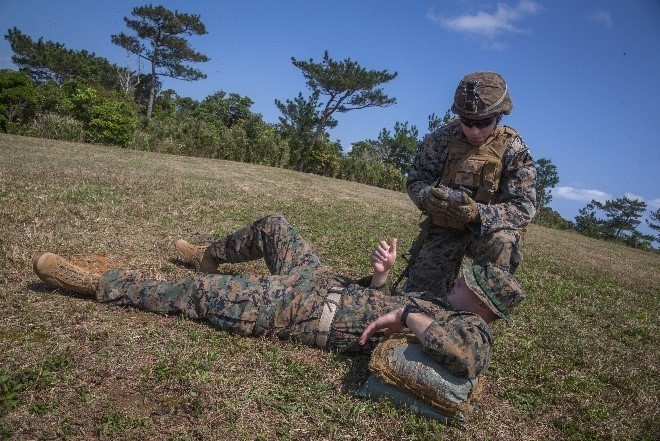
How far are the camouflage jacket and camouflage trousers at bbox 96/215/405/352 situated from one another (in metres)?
1.29

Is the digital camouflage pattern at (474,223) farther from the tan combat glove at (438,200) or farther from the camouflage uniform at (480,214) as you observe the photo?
the tan combat glove at (438,200)

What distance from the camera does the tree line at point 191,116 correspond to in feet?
71.2

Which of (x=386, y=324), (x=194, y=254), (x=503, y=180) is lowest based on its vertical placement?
(x=194, y=254)

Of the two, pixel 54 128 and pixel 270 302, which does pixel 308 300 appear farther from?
pixel 54 128

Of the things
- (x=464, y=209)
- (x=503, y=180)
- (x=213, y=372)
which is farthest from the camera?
(x=503, y=180)

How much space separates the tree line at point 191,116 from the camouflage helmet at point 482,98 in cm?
2169

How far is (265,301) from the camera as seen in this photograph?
3.25m

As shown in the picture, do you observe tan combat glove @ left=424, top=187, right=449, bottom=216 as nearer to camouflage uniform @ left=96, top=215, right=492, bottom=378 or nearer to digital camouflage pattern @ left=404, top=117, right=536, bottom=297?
digital camouflage pattern @ left=404, top=117, right=536, bottom=297

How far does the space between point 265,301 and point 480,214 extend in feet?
6.69

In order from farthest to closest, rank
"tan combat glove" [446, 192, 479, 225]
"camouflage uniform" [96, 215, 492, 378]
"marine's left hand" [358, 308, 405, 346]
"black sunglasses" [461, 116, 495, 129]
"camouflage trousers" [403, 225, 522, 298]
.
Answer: "camouflage trousers" [403, 225, 522, 298], "black sunglasses" [461, 116, 495, 129], "tan combat glove" [446, 192, 479, 225], "camouflage uniform" [96, 215, 492, 378], "marine's left hand" [358, 308, 405, 346]

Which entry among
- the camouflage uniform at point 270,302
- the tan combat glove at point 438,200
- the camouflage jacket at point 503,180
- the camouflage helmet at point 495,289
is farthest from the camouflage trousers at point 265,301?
the camouflage jacket at point 503,180

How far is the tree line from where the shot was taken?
71.2 feet

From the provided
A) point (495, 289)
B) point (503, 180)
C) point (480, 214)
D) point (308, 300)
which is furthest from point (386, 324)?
point (503, 180)

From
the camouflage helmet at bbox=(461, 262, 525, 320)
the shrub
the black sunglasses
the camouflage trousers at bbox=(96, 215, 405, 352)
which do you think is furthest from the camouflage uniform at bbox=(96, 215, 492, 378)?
the shrub
